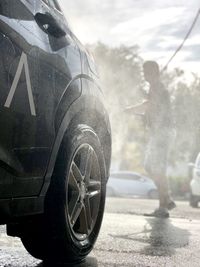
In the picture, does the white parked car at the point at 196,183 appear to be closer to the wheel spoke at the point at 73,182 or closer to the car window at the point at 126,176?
the wheel spoke at the point at 73,182

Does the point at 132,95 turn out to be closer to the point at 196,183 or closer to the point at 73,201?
the point at 196,183

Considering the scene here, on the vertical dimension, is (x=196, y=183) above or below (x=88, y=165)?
below

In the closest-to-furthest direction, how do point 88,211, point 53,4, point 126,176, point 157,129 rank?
point 53,4 < point 88,211 < point 157,129 < point 126,176

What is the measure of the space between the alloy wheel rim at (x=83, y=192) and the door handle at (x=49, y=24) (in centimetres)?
65

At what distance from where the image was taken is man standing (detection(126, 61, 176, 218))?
668 cm

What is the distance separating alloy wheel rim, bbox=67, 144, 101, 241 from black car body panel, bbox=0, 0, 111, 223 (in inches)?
9.9

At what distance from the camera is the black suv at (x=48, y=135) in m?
2.53

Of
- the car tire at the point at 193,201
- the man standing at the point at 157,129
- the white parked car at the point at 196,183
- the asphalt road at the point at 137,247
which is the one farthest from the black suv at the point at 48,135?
the car tire at the point at 193,201

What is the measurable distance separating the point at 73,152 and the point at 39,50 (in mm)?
619

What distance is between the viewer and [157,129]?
6820 mm

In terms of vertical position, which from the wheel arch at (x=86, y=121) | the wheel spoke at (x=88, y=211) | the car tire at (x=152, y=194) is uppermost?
the wheel arch at (x=86, y=121)

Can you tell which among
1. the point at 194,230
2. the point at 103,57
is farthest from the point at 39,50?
the point at 103,57

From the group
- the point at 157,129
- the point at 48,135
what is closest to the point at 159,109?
the point at 157,129

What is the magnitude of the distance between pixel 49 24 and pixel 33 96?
505 millimetres
